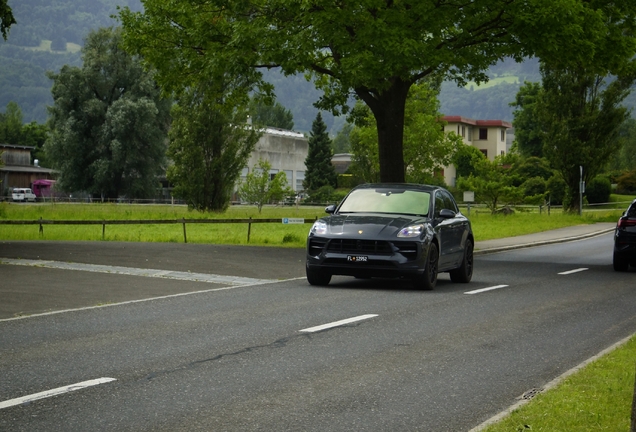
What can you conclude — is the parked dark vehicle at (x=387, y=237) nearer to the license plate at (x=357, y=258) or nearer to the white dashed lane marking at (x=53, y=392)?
the license plate at (x=357, y=258)

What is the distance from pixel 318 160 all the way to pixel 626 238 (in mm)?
90077

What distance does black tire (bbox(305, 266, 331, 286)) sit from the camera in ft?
53.7

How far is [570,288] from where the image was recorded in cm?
1744

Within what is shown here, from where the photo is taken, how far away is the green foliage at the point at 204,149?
5244 cm

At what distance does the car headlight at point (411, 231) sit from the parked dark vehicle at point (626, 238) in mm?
7343

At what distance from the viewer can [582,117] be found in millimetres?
58875

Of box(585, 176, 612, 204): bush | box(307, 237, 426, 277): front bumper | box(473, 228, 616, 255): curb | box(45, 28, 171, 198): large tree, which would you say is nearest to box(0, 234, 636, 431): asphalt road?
box(307, 237, 426, 277): front bumper

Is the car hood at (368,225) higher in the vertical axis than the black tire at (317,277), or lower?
higher

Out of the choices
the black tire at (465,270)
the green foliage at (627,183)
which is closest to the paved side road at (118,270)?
the black tire at (465,270)

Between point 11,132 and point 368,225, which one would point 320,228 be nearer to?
point 368,225

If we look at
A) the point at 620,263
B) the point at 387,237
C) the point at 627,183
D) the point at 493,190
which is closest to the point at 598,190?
the point at 627,183

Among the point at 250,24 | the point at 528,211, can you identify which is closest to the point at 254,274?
the point at 250,24

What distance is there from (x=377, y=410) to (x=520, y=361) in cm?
268

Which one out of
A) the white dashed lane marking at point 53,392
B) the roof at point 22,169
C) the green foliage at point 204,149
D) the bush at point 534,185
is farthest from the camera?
the roof at point 22,169
